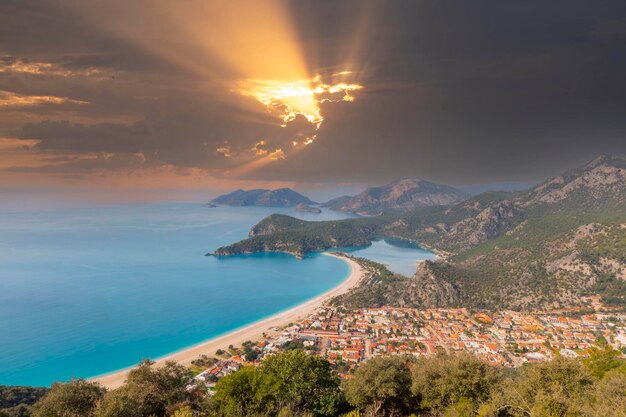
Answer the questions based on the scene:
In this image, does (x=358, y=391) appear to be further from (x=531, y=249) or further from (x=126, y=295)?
(x=531, y=249)

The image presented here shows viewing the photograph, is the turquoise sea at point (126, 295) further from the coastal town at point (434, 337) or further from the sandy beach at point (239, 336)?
the coastal town at point (434, 337)

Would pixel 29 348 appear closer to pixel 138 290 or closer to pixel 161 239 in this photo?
pixel 138 290

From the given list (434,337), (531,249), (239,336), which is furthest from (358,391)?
(531,249)

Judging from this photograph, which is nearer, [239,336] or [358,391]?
[358,391]

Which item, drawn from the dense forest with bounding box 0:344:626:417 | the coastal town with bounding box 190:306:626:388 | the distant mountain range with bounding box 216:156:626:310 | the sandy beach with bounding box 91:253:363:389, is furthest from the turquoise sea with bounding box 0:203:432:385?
the dense forest with bounding box 0:344:626:417

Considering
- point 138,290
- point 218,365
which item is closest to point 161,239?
point 138,290

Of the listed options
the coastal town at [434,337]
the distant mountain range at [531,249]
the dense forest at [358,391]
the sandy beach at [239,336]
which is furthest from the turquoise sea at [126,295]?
the dense forest at [358,391]
